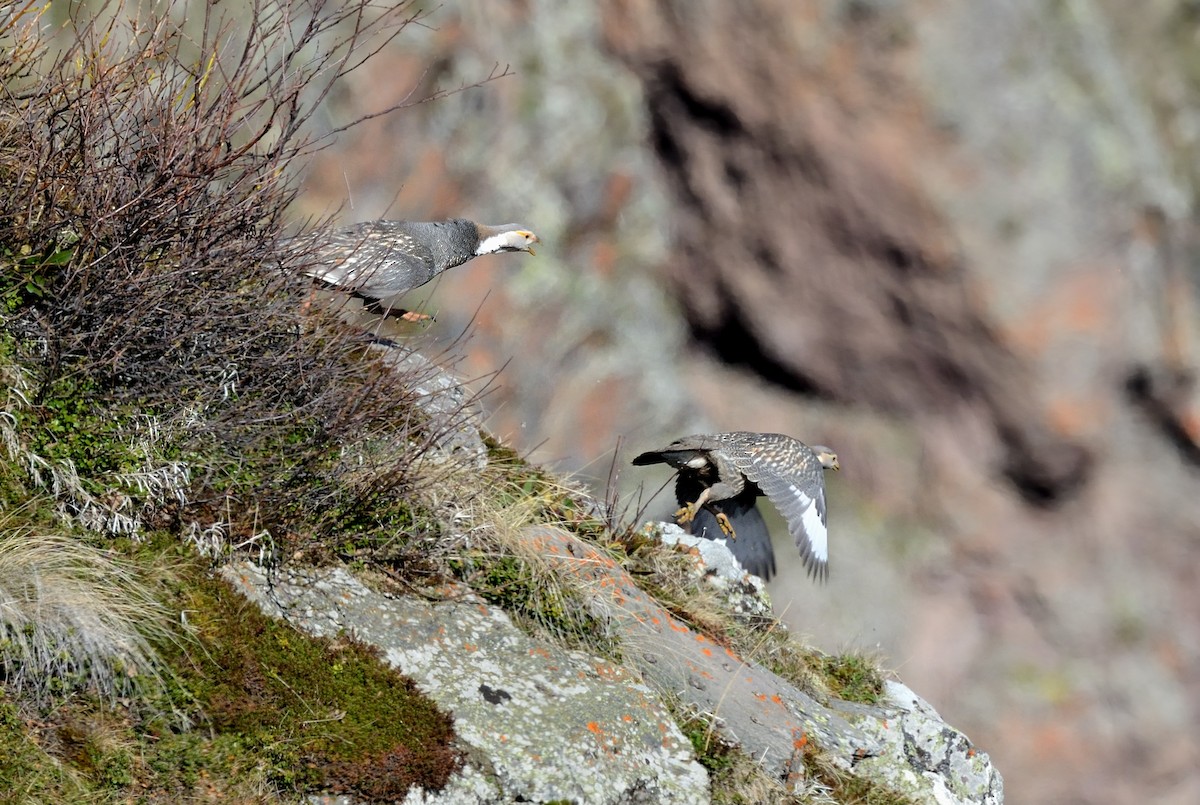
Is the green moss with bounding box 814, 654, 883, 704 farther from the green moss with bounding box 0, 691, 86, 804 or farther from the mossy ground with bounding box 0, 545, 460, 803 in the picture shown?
the green moss with bounding box 0, 691, 86, 804

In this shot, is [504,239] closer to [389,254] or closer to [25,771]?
[389,254]

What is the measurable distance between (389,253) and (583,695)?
272cm

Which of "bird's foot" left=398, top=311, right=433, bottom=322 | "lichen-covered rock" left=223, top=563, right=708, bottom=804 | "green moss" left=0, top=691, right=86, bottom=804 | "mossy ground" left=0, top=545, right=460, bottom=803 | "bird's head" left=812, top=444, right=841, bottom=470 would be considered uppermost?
"bird's head" left=812, top=444, right=841, bottom=470

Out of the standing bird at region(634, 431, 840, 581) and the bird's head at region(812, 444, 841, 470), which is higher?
the bird's head at region(812, 444, 841, 470)

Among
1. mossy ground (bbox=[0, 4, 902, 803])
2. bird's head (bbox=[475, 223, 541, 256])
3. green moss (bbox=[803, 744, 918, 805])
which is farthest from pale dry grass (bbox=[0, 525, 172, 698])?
bird's head (bbox=[475, 223, 541, 256])

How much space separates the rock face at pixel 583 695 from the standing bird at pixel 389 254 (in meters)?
1.35

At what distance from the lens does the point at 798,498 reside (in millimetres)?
8250

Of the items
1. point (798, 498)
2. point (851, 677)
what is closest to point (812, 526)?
point (798, 498)

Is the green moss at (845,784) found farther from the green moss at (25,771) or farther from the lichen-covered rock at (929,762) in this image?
the green moss at (25,771)

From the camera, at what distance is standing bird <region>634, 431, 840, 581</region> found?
816 cm

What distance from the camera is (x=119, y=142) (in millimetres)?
4809

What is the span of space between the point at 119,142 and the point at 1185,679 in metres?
16.9

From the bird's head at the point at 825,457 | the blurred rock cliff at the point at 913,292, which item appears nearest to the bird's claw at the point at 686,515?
the bird's head at the point at 825,457

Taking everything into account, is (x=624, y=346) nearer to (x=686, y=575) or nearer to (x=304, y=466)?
(x=686, y=575)
